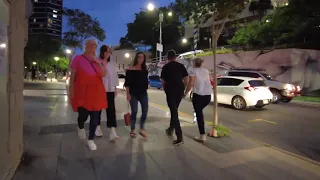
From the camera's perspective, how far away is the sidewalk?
422 centimetres

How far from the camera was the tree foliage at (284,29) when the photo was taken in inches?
959

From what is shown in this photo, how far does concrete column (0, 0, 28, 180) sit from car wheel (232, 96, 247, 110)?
34.2 feet

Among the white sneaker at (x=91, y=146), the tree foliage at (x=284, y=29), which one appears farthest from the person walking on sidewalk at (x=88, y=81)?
the tree foliage at (x=284, y=29)

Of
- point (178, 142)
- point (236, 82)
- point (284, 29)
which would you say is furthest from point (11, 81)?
point (284, 29)

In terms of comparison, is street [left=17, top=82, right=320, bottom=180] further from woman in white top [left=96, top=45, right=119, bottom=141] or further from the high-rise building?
the high-rise building

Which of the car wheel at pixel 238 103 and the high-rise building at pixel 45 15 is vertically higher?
the high-rise building at pixel 45 15

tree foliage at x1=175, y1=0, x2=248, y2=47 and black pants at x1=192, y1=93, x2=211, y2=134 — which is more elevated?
tree foliage at x1=175, y1=0, x2=248, y2=47

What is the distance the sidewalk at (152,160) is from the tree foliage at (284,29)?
64.9ft

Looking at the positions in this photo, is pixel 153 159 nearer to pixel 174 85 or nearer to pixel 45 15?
pixel 174 85

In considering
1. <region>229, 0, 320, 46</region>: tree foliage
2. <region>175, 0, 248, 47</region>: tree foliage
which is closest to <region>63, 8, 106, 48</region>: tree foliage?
<region>229, 0, 320, 46</region>: tree foliage

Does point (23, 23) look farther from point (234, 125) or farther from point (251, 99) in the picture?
point (251, 99)

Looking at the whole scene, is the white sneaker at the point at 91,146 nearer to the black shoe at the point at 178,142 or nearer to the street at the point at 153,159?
the street at the point at 153,159

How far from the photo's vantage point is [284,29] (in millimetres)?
30297

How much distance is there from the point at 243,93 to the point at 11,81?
36.2 feet
